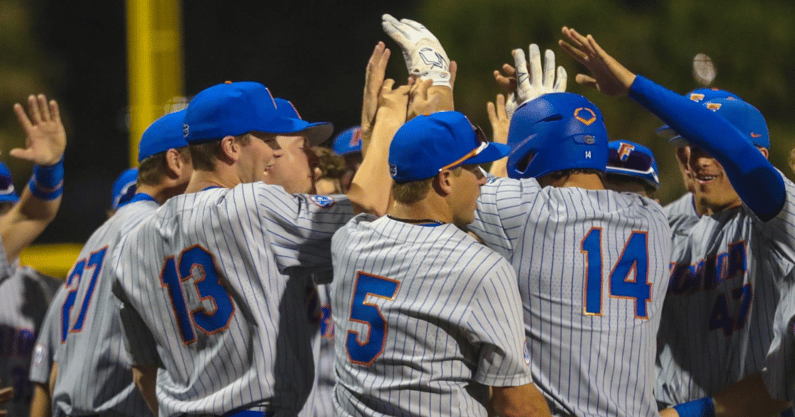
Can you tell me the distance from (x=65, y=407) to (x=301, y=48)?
44.6ft

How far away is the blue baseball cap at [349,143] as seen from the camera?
5.46m

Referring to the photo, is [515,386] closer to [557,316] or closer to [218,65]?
[557,316]

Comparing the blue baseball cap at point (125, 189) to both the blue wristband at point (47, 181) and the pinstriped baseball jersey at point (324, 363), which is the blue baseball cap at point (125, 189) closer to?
the blue wristband at point (47, 181)

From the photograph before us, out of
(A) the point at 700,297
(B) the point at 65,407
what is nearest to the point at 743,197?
(A) the point at 700,297

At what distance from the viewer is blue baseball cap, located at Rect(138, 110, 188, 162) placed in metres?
3.72

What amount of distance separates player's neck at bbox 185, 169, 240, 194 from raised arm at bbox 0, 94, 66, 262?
171cm

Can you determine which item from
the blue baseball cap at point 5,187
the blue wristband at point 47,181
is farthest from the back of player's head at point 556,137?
the blue baseball cap at point 5,187

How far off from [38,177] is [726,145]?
3511 millimetres

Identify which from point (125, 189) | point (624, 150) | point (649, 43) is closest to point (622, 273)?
point (624, 150)

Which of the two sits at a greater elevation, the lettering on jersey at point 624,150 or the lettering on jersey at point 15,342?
the lettering on jersey at point 624,150

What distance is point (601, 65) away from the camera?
10.4 ft

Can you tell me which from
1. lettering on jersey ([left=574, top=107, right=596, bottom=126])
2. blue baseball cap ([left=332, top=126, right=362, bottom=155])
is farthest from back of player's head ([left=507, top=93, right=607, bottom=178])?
blue baseball cap ([left=332, top=126, right=362, bottom=155])

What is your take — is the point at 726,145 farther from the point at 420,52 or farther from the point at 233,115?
the point at 233,115

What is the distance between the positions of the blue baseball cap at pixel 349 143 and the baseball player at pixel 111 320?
5.47ft
